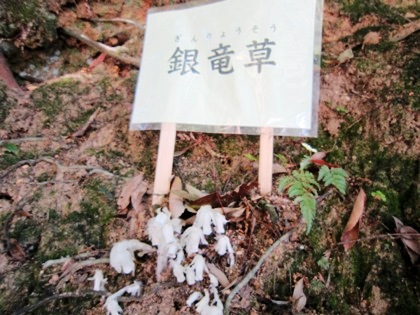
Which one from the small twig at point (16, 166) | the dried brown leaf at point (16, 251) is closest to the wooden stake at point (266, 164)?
the dried brown leaf at point (16, 251)

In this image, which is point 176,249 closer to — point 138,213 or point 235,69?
point 138,213

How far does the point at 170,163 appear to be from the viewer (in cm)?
239

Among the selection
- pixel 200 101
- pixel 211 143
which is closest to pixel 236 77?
pixel 200 101

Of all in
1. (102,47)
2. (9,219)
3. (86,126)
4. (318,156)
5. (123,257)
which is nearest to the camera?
(123,257)

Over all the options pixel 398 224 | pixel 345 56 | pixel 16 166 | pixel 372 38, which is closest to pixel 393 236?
pixel 398 224

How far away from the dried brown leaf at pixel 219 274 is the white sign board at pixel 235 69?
829mm

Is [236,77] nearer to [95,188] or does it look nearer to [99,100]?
[95,188]

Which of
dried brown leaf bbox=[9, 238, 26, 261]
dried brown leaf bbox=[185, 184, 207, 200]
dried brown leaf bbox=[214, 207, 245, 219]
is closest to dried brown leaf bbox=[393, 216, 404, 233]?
dried brown leaf bbox=[214, 207, 245, 219]

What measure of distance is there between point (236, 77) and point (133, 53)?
5.24 feet

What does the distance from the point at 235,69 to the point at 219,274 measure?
1252mm

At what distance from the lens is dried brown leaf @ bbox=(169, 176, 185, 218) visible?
7.10 feet

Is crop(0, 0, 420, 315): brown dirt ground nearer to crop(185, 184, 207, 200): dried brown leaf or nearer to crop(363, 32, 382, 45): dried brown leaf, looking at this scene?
crop(363, 32, 382, 45): dried brown leaf

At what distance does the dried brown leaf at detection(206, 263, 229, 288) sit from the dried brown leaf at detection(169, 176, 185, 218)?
361 mm

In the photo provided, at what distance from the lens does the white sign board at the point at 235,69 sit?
216 cm
